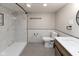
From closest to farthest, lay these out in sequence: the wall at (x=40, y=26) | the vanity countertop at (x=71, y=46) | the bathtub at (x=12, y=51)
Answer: the vanity countertop at (x=71, y=46)
the bathtub at (x=12, y=51)
the wall at (x=40, y=26)

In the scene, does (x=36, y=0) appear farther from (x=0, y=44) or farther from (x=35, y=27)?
(x=35, y=27)

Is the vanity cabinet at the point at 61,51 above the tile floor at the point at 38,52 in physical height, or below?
above

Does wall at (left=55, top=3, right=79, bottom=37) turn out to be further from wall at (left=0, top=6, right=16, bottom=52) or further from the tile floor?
wall at (left=0, top=6, right=16, bottom=52)

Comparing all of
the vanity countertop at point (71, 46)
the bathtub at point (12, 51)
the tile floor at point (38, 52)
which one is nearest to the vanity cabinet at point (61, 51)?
the vanity countertop at point (71, 46)

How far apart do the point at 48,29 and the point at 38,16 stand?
3.12ft

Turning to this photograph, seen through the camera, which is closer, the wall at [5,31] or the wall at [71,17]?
the wall at [71,17]

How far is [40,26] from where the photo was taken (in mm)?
6227

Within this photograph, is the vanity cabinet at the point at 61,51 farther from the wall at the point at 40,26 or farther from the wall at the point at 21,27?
the wall at the point at 21,27

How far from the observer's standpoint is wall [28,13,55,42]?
6.08 metres

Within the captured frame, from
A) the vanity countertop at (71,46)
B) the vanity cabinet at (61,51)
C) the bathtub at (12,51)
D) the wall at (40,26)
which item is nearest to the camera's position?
the vanity countertop at (71,46)

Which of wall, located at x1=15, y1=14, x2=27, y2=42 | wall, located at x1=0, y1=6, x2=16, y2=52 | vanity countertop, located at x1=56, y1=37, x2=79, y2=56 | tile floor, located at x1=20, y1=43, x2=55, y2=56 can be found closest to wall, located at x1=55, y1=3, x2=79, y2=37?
vanity countertop, located at x1=56, y1=37, x2=79, y2=56

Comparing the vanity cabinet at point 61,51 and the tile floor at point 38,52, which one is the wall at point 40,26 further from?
the vanity cabinet at point 61,51

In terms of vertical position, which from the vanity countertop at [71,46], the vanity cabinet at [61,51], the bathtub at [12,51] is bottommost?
the bathtub at [12,51]

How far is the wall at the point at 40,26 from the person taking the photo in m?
6.08
